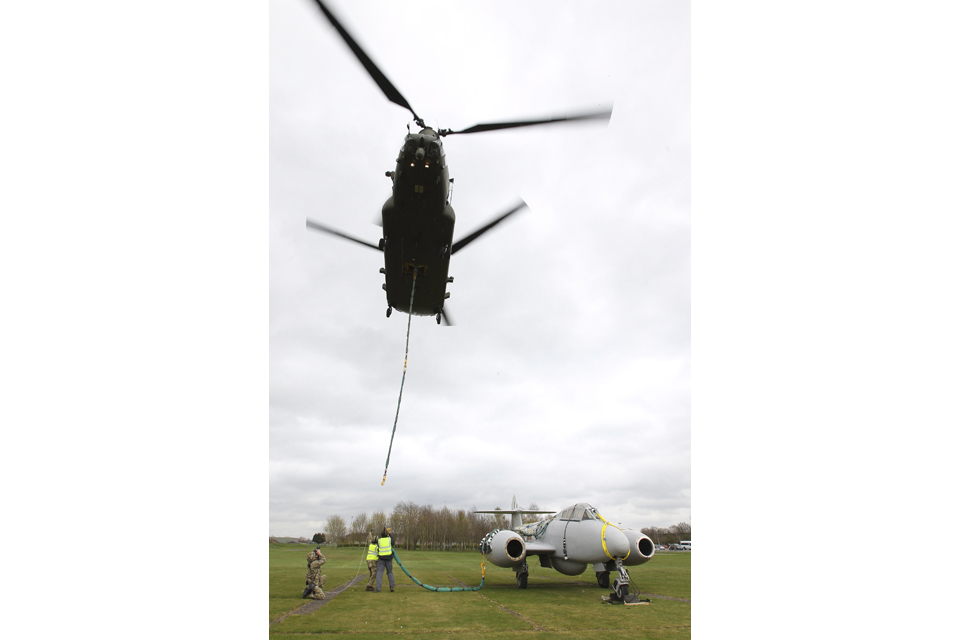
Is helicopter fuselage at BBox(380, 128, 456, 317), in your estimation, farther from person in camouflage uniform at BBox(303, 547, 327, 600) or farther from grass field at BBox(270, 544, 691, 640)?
person in camouflage uniform at BBox(303, 547, 327, 600)

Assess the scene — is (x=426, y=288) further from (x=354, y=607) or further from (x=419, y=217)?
(x=354, y=607)

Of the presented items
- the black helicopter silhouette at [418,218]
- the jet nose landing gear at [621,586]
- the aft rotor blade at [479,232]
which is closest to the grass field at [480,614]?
the jet nose landing gear at [621,586]

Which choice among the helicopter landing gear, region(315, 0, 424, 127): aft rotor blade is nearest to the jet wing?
the helicopter landing gear

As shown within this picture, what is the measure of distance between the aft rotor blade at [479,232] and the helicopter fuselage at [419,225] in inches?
19.4

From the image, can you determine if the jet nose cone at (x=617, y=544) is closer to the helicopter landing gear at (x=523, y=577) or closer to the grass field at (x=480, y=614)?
the grass field at (x=480, y=614)

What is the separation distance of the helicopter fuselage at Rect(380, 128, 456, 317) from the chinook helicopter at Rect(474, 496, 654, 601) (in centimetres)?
532

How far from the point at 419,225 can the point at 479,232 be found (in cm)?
131

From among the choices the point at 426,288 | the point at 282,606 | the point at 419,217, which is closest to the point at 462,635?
the point at 282,606

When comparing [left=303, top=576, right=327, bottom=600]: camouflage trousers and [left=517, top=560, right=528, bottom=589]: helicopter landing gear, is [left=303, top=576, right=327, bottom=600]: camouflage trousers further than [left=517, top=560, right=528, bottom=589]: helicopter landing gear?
No

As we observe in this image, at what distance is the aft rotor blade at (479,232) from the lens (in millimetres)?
6270

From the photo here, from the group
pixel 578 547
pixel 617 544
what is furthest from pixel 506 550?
pixel 617 544

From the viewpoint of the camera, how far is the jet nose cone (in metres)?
7.80

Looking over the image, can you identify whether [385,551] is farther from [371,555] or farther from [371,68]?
[371,68]

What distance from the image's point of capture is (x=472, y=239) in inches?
266
